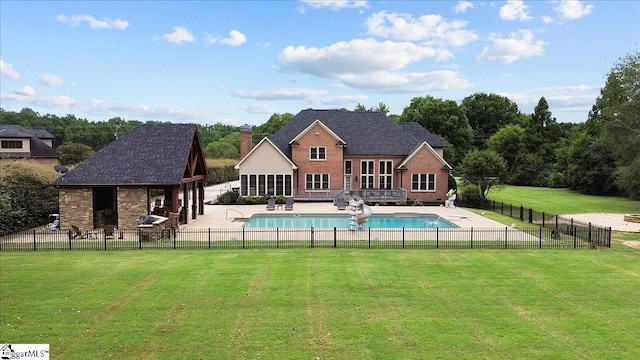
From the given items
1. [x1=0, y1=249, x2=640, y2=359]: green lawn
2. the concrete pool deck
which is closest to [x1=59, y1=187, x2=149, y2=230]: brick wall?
the concrete pool deck

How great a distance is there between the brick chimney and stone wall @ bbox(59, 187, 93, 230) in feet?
66.7

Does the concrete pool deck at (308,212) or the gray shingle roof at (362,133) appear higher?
the gray shingle roof at (362,133)

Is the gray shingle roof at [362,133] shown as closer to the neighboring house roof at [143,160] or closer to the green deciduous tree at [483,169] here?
the green deciduous tree at [483,169]

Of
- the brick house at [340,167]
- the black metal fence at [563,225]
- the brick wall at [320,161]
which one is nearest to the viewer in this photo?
the black metal fence at [563,225]

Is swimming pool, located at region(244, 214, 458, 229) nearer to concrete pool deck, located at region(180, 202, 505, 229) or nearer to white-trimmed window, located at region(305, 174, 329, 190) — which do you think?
concrete pool deck, located at region(180, 202, 505, 229)

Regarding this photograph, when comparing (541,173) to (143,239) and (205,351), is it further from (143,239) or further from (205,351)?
(205,351)

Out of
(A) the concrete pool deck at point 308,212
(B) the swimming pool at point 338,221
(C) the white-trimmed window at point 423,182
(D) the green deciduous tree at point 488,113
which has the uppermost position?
(D) the green deciduous tree at point 488,113

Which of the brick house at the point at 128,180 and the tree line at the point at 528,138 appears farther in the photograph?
the tree line at the point at 528,138

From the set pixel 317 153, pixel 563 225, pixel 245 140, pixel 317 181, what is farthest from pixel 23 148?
pixel 563 225

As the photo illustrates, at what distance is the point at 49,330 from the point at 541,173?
73120 mm

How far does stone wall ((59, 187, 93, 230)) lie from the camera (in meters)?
27.9

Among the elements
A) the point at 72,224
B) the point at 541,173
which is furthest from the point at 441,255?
the point at 541,173

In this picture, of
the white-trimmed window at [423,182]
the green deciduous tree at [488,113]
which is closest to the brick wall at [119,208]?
the white-trimmed window at [423,182]

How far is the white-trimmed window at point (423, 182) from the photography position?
150ft
